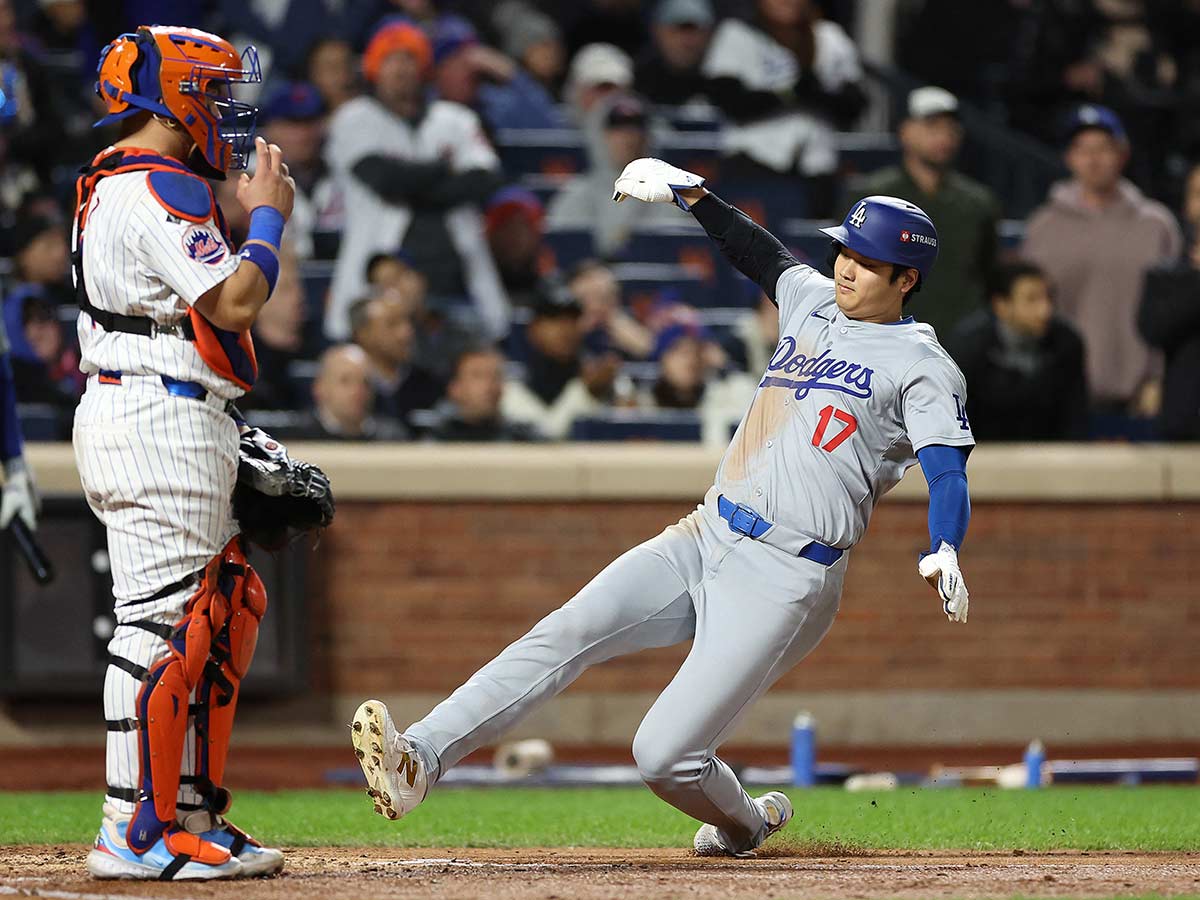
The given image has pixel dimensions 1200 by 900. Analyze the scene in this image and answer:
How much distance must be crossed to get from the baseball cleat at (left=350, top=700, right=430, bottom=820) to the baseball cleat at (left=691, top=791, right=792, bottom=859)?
1067mm

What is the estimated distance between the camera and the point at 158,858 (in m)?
4.74

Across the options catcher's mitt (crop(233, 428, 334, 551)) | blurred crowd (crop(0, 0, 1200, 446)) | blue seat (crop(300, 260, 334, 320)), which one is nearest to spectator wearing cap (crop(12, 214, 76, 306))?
blurred crowd (crop(0, 0, 1200, 446))

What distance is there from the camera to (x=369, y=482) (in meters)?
9.91

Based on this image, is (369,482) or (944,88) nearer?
(369,482)

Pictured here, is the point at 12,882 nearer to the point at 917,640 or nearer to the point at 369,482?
the point at 369,482

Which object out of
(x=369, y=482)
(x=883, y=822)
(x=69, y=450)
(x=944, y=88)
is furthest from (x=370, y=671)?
(x=944, y=88)

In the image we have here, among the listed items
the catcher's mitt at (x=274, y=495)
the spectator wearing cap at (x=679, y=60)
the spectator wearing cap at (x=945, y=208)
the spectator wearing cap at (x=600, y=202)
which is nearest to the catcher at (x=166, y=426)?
the catcher's mitt at (x=274, y=495)

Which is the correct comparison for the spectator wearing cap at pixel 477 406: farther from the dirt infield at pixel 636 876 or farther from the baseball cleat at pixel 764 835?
the baseball cleat at pixel 764 835

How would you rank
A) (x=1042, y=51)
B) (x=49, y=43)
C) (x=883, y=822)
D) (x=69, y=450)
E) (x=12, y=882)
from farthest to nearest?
(x=1042, y=51) → (x=49, y=43) → (x=69, y=450) → (x=883, y=822) → (x=12, y=882)

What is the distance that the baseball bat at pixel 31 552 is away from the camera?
616 centimetres

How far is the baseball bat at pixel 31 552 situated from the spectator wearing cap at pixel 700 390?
481cm

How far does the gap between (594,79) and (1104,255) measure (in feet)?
11.6

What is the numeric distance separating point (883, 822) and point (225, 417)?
116 inches

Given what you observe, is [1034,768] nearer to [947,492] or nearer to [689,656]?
[689,656]
